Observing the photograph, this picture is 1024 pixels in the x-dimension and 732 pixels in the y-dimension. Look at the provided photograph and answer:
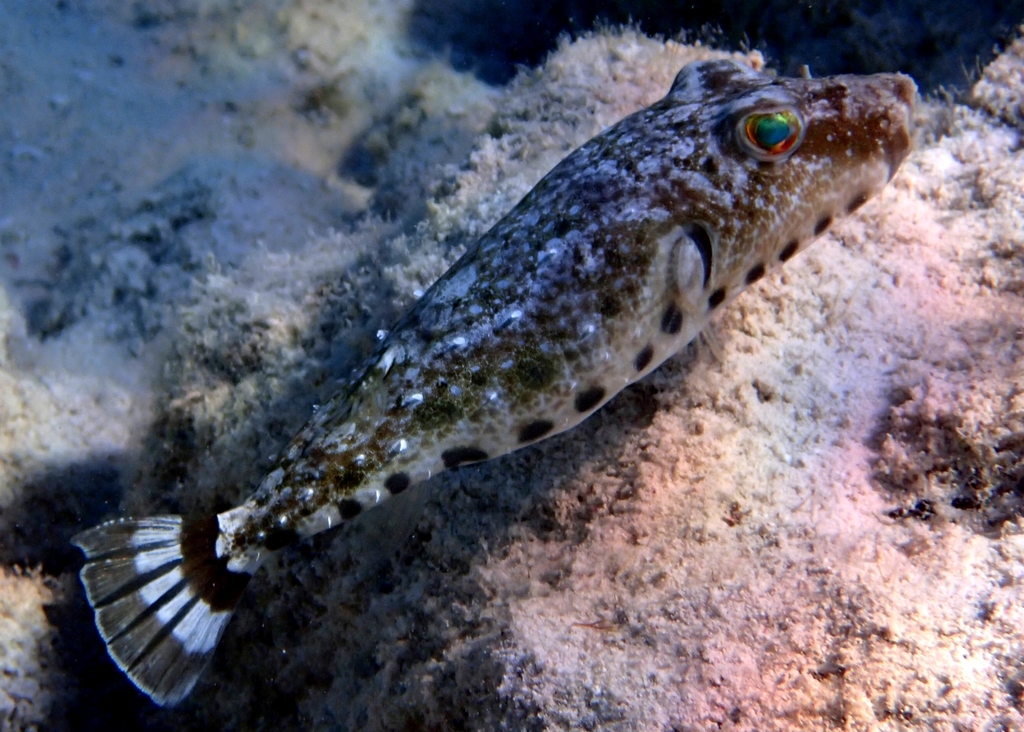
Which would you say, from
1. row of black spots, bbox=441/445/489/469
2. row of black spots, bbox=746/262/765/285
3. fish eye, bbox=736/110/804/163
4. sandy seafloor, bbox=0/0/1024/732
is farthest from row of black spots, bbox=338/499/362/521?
fish eye, bbox=736/110/804/163

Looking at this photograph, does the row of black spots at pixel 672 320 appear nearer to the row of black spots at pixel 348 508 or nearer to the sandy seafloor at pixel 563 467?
the sandy seafloor at pixel 563 467

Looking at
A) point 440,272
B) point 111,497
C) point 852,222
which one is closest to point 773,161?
point 852,222

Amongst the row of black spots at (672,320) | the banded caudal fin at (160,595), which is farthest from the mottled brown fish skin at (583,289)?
the banded caudal fin at (160,595)

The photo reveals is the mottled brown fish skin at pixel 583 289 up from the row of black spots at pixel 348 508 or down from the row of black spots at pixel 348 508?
up

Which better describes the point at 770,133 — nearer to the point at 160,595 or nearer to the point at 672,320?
the point at 672,320

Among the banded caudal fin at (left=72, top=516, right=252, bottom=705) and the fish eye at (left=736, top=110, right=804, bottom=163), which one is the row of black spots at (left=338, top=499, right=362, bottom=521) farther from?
the fish eye at (left=736, top=110, right=804, bottom=163)

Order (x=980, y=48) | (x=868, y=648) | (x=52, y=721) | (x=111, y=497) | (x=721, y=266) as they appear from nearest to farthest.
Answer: (x=868, y=648)
(x=721, y=266)
(x=52, y=721)
(x=111, y=497)
(x=980, y=48)

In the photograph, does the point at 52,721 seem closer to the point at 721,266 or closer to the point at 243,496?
the point at 243,496
